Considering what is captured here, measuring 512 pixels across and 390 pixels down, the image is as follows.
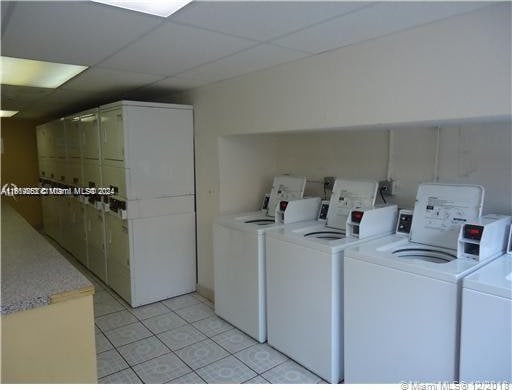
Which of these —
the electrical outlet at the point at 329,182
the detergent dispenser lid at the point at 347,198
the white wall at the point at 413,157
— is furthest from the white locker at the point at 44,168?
the detergent dispenser lid at the point at 347,198

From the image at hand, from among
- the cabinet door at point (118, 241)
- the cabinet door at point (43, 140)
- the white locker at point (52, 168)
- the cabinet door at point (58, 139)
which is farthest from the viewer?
the cabinet door at point (43, 140)

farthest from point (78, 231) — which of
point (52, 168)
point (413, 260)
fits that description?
point (413, 260)

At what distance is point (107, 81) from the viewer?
3.34m

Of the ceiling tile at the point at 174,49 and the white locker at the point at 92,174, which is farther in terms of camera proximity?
the white locker at the point at 92,174

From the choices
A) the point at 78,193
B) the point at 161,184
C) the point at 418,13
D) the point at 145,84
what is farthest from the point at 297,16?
the point at 78,193

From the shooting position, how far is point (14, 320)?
156cm

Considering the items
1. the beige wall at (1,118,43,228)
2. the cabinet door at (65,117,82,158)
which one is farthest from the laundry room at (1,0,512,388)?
the beige wall at (1,118,43,228)

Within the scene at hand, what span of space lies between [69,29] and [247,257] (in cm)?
192

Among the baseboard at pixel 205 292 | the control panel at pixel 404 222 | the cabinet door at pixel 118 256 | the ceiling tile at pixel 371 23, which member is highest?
the ceiling tile at pixel 371 23

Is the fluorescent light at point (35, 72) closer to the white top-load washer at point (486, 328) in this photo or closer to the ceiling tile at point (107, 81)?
the ceiling tile at point (107, 81)

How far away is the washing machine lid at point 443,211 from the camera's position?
2232mm

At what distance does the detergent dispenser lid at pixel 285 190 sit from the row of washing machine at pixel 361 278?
241 millimetres

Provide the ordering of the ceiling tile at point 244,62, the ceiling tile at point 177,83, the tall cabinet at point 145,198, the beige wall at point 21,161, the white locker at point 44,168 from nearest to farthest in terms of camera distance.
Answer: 1. the ceiling tile at point 244,62
2. the ceiling tile at point 177,83
3. the tall cabinet at point 145,198
4. the white locker at point 44,168
5. the beige wall at point 21,161

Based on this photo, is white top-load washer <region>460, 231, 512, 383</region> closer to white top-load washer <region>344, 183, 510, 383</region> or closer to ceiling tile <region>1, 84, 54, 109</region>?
white top-load washer <region>344, 183, 510, 383</region>
